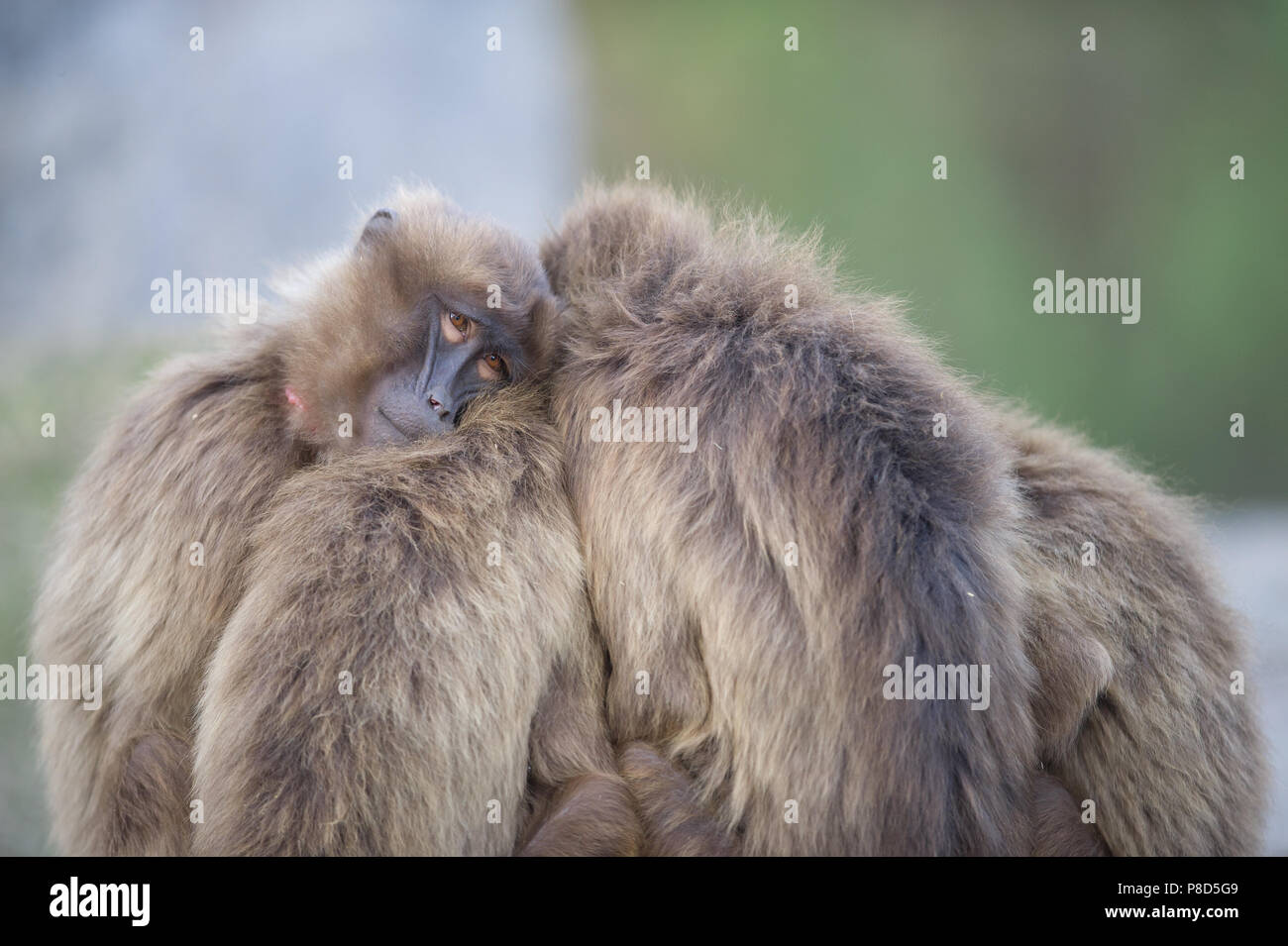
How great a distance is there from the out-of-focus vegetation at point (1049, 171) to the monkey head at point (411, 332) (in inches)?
208

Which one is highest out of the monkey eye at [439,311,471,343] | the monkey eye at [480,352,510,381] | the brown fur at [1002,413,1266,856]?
the monkey eye at [439,311,471,343]

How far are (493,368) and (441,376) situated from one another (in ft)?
0.64

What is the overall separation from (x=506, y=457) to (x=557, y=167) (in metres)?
7.57

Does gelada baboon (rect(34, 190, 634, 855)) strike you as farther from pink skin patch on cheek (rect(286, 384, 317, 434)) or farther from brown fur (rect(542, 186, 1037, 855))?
brown fur (rect(542, 186, 1037, 855))

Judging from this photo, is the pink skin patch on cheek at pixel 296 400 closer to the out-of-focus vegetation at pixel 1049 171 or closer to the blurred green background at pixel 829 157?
the blurred green background at pixel 829 157

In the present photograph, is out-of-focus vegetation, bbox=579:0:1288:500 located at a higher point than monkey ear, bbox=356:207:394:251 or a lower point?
higher

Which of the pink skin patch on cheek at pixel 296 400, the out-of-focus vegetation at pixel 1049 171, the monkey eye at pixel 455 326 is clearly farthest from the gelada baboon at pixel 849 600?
the out-of-focus vegetation at pixel 1049 171

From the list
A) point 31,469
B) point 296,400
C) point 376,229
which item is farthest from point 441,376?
point 31,469

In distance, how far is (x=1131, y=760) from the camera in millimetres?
3344

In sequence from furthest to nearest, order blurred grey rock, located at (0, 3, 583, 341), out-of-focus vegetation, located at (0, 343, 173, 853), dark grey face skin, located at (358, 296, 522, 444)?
blurred grey rock, located at (0, 3, 583, 341), out-of-focus vegetation, located at (0, 343, 173, 853), dark grey face skin, located at (358, 296, 522, 444)

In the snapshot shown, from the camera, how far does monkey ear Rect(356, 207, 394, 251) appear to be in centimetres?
377

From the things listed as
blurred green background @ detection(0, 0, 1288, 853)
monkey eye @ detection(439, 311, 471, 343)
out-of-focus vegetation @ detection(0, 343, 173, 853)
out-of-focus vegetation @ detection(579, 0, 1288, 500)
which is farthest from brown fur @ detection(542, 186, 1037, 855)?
out-of-focus vegetation @ detection(579, 0, 1288, 500)
